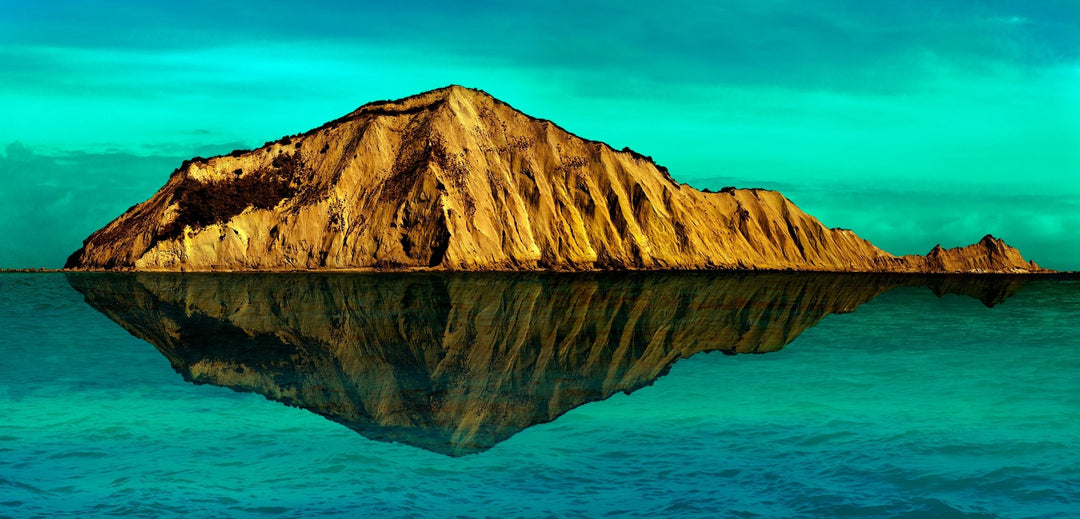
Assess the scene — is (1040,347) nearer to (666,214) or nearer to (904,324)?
(904,324)

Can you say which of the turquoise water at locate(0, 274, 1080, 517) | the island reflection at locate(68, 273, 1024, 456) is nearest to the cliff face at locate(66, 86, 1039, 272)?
the island reflection at locate(68, 273, 1024, 456)

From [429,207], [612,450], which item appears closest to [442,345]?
[612,450]

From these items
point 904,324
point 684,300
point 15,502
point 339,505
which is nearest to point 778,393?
point 339,505

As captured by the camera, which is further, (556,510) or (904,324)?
(904,324)

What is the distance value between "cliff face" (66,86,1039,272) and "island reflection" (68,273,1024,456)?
53.0 metres

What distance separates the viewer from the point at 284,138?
126m

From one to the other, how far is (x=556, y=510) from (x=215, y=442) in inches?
271

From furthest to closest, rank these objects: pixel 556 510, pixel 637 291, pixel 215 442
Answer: pixel 637 291 → pixel 215 442 → pixel 556 510

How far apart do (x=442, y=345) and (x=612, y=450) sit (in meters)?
14.2

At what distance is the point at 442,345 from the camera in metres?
27.3

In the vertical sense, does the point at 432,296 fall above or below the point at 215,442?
above

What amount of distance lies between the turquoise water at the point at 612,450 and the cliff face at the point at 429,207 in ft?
274

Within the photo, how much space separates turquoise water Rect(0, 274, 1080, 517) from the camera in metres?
11.1

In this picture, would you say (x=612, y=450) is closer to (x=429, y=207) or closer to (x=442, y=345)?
(x=442, y=345)
